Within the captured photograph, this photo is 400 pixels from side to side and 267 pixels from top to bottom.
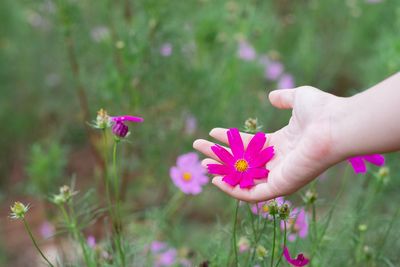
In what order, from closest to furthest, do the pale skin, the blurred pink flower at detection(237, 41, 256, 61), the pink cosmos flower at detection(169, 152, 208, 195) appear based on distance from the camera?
1. the pale skin
2. the pink cosmos flower at detection(169, 152, 208, 195)
3. the blurred pink flower at detection(237, 41, 256, 61)

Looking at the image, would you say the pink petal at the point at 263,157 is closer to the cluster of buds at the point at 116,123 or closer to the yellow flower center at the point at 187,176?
the cluster of buds at the point at 116,123

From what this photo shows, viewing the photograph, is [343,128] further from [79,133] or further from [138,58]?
[79,133]

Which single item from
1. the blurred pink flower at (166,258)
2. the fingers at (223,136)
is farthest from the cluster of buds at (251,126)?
the blurred pink flower at (166,258)

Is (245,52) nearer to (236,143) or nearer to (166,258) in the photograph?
(166,258)

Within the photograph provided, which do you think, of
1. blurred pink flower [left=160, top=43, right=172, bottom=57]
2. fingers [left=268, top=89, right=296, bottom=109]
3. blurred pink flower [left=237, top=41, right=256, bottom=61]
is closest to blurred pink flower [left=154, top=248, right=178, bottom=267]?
fingers [left=268, top=89, right=296, bottom=109]

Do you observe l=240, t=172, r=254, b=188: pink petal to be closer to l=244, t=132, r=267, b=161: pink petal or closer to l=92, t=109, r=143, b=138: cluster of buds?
l=244, t=132, r=267, b=161: pink petal

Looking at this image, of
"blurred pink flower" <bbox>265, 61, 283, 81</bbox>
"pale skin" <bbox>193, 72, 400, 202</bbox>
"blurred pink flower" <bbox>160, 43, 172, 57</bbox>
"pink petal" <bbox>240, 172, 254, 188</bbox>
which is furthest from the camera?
"blurred pink flower" <bbox>265, 61, 283, 81</bbox>

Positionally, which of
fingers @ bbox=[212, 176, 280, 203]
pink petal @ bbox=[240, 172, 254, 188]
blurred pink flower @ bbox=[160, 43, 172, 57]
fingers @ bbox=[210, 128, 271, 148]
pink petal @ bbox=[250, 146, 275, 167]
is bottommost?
fingers @ bbox=[212, 176, 280, 203]

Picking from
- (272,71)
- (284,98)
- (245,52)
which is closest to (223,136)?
(284,98)
